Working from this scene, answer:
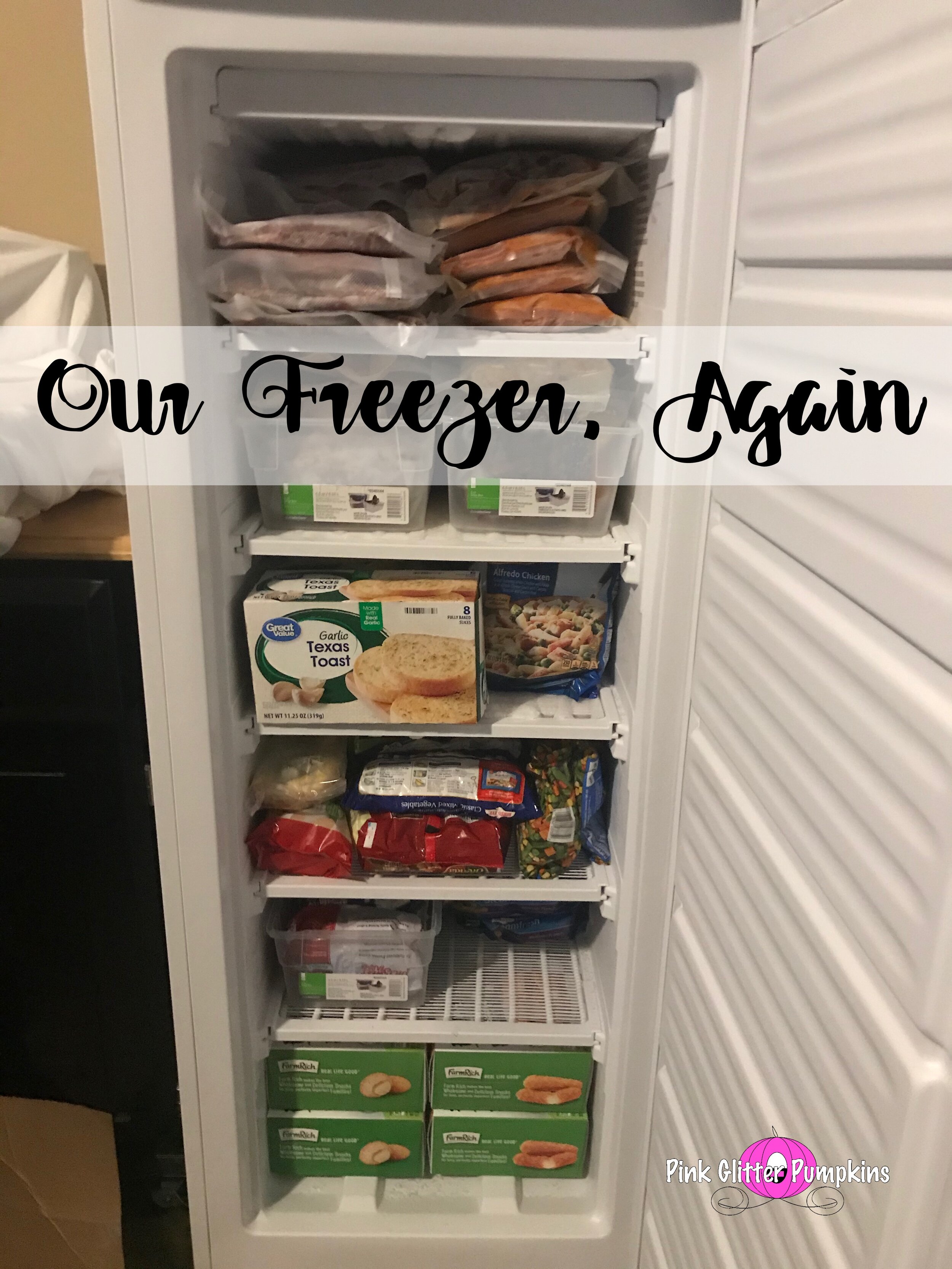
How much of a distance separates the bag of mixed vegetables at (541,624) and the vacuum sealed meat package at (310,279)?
0.39 metres

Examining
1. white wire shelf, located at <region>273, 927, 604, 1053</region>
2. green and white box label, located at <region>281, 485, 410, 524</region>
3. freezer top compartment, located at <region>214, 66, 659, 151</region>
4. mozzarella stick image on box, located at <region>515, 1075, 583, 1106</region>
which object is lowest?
mozzarella stick image on box, located at <region>515, 1075, 583, 1106</region>

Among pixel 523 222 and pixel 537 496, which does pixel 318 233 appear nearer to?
pixel 523 222

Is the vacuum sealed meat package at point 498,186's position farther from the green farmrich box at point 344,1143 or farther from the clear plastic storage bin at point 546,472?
the green farmrich box at point 344,1143

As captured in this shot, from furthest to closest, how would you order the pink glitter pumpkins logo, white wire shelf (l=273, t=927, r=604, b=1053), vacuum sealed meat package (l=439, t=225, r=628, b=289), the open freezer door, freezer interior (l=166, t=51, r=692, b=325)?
white wire shelf (l=273, t=927, r=604, b=1053) → vacuum sealed meat package (l=439, t=225, r=628, b=289) → freezer interior (l=166, t=51, r=692, b=325) → the pink glitter pumpkins logo → the open freezer door

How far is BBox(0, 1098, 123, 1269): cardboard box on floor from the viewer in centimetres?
131

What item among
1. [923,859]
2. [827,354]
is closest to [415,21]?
[827,354]

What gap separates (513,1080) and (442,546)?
2.58 feet

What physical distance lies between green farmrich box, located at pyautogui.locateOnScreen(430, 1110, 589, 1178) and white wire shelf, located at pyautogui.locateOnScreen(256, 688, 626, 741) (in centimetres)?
59

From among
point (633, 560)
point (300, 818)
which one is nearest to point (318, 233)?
point (633, 560)

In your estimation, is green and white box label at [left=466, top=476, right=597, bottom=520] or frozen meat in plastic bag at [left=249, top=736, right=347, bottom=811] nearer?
green and white box label at [left=466, top=476, right=597, bottom=520]

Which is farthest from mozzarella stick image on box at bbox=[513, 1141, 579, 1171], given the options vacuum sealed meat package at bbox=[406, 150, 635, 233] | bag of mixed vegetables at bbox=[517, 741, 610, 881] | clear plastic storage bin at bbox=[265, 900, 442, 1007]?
vacuum sealed meat package at bbox=[406, 150, 635, 233]

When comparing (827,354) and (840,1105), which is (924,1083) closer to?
(840,1105)

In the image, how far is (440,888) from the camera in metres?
1.21

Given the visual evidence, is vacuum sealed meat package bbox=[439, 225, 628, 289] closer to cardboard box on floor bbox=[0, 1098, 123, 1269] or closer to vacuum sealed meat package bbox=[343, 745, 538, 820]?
vacuum sealed meat package bbox=[343, 745, 538, 820]
